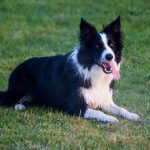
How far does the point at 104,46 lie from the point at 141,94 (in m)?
2.16

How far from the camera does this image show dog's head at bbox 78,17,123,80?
7.68m

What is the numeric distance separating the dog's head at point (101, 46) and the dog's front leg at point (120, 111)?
522 mm

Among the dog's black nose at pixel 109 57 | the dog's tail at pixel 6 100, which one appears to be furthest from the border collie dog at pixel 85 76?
the dog's tail at pixel 6 100

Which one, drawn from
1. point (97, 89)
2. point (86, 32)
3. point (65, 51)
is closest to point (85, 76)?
point (97, 89)

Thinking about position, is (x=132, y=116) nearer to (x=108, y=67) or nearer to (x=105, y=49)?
(x=108, y=67)

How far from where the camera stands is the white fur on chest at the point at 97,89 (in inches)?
311

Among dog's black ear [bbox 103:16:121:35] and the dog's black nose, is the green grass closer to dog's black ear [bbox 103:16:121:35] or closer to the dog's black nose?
the dog's black nose

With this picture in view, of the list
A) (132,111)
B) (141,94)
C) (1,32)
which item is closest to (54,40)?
(1,32)

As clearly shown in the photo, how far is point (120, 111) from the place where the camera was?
8.05m

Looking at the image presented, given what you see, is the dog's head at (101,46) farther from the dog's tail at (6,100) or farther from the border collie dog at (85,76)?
the dog's tail at (6,100)

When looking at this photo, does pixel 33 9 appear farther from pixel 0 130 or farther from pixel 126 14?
pixel 0 130

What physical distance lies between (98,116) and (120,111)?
0.55m

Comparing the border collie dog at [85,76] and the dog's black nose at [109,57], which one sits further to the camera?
the border collie dog at [85,76]

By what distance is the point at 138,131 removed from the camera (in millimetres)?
7012
